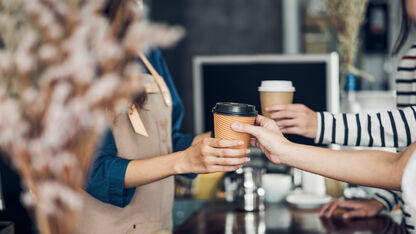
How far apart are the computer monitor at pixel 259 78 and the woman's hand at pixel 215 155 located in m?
0.75

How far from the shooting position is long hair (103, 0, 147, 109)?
502 mm

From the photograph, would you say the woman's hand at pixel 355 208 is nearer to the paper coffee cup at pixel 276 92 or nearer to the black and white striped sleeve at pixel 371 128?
the black and white striped sleeve at pixel 371 128

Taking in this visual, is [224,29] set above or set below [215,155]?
above

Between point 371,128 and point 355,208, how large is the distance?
0.32 meters

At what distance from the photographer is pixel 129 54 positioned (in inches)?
18.3

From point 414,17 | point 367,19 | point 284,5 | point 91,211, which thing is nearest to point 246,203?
point 91,211

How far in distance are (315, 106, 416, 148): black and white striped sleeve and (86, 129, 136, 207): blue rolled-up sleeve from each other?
650 millimetres

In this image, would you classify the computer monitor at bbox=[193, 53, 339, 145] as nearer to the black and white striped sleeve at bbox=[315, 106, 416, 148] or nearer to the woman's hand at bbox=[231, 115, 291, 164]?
the black and white striped sleeve at bbox=[315, 106, 416, 148]

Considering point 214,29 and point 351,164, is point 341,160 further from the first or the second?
point 214,29

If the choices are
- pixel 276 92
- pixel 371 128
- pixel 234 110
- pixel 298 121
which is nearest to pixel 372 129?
pixel 371 128

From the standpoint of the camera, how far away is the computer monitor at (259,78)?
1.77 meters

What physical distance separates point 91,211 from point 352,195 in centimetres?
Answer: 106

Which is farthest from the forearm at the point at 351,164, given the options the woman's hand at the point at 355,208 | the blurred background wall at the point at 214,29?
the blurred background wall at the point at 214,29

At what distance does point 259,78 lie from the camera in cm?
185
